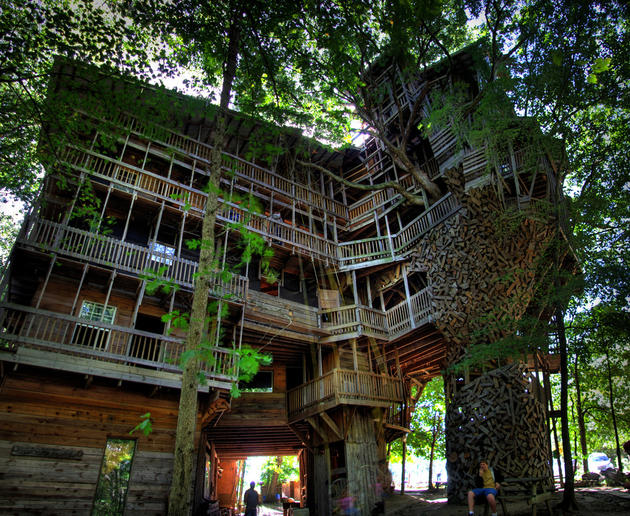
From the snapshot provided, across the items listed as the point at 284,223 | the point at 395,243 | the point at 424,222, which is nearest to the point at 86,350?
the point at 284,223

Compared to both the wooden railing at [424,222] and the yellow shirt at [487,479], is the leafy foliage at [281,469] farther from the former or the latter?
the yellow shirt at [487,479]

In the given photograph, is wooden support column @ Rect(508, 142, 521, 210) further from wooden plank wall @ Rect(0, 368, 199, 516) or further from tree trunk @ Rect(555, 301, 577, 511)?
wooden plank wall @ Rect(0, 368, 199, 516)

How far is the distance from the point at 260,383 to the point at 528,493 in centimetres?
1162

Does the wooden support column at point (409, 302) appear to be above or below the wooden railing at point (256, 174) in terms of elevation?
below

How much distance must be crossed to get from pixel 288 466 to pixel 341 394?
27246mm

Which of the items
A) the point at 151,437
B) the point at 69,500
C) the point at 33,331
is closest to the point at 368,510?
the point at 151,437

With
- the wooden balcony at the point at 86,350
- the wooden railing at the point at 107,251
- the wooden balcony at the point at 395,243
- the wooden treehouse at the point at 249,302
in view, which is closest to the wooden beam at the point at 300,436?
the wooden treehouse at the point at 249,302

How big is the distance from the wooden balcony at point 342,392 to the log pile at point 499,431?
146 inches

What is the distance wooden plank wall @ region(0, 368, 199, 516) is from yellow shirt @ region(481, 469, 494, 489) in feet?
29.7

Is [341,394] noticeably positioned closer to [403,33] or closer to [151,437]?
[151,437]

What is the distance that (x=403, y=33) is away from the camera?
572 inches

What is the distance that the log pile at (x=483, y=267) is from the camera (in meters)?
14.3

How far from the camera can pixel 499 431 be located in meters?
12.9

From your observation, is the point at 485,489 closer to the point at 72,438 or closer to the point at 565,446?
the point at 565,446
